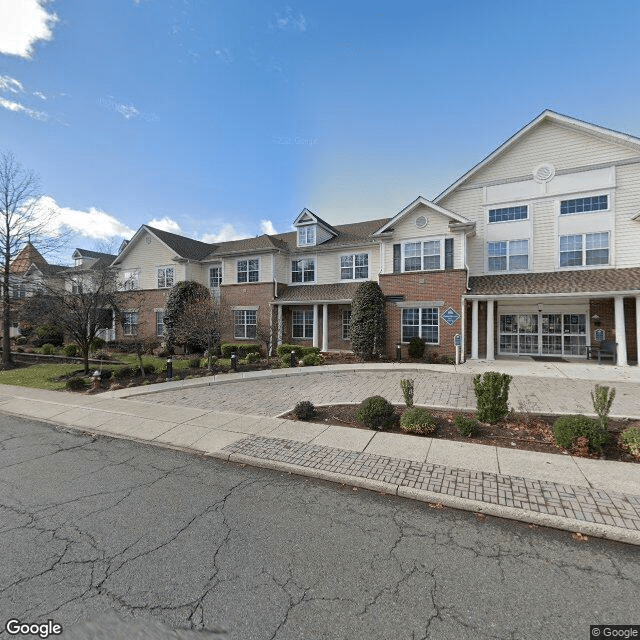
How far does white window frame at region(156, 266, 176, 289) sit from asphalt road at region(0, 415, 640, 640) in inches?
894

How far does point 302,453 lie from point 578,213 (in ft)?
62.0

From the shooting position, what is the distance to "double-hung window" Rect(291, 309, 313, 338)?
22.4 metres

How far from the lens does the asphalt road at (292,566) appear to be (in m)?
2.67

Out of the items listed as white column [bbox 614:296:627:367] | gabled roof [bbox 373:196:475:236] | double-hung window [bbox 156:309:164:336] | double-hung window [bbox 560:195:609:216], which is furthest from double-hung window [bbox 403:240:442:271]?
double-hung window [bbox 156:309:164:336]

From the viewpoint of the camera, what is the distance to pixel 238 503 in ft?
14.6

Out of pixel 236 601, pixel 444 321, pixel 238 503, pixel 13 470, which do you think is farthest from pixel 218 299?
pixel 236 601

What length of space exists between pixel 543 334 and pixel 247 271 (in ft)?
61.4

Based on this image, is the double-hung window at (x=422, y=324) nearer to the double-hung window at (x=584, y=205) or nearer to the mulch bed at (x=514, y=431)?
the double-hung window at (x=584, y=205)

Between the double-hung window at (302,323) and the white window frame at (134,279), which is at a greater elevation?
the white window frame at (134,279)

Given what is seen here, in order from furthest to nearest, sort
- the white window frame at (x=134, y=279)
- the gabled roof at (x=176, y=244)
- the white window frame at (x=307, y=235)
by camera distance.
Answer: the white window frame at (x=134, y=279)
the gabled roof at (x=176, y=244)
the white window frame at (x=307, y=235)

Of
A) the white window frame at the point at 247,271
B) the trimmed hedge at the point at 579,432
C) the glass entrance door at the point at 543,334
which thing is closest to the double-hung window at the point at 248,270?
the white window frame at the point at 247,271

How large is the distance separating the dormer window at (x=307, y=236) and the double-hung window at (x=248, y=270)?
3330 millimetres

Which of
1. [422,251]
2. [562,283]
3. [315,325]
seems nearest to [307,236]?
[315,325]

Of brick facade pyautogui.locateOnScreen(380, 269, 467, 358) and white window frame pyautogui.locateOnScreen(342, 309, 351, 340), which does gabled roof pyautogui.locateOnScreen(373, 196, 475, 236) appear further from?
A: white window frame pyautogui.locateOnScreen(342, 309, 351, 340)
